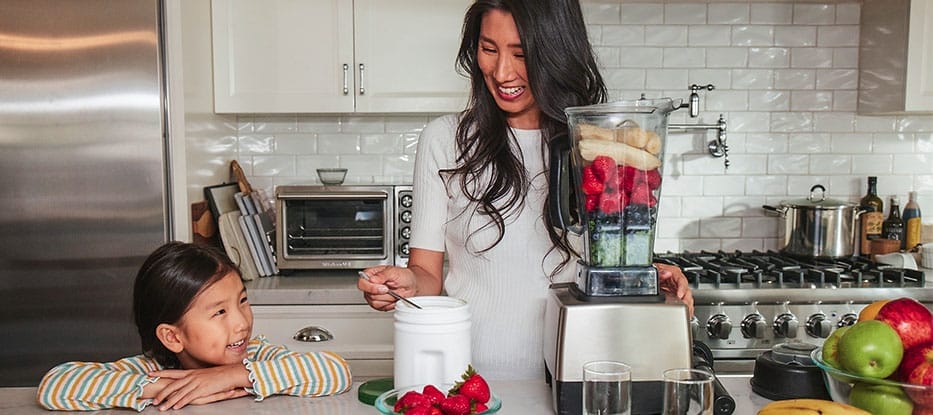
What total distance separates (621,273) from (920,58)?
7.45 feet

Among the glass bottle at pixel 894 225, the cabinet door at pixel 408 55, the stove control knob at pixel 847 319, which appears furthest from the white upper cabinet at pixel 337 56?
the glass bottle at pixel 894 225

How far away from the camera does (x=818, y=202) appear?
3.23 metres

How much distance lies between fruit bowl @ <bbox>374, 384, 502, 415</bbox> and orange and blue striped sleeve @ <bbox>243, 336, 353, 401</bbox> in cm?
14

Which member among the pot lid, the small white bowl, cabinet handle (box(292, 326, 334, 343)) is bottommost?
cabinet handle (box(292, 326, 334, 343))

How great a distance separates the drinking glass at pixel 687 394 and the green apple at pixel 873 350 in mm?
223

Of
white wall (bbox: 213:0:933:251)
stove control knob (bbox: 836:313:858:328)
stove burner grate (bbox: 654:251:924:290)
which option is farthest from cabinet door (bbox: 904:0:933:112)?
stove control knob (bbox: 836:313:858:328)

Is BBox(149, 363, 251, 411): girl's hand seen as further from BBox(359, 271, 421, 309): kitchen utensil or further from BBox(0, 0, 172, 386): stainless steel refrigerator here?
BBox(0, 0, 172, 386): stainless steel refrigerator

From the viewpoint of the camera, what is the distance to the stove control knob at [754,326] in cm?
271

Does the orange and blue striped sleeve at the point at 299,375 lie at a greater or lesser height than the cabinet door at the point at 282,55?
lesser

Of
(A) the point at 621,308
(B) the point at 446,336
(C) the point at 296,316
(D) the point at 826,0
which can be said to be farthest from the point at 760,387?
(D) the point at 826,0

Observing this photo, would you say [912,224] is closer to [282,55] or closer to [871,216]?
[871,216]

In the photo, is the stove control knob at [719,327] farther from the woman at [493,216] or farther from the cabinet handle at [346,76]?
the cabinet handle at [346,76]

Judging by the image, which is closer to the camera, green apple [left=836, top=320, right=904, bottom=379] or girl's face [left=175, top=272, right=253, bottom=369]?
green apple [left=836, top=320, right=904, bottom=379]

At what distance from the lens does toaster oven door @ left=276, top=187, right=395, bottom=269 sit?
3.13m
